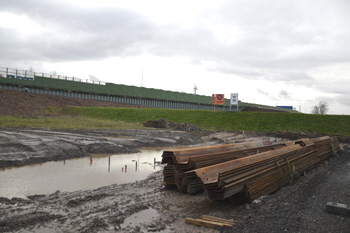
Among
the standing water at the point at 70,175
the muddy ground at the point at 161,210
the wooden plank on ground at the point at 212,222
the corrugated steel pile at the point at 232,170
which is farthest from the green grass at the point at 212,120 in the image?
the wooden plank on ground at the point at 212,222

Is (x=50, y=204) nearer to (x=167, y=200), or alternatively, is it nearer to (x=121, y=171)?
(x=167, y=200)

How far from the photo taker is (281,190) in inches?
436

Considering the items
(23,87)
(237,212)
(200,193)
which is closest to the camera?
(237,212)

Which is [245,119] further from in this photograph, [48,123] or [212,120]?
[48,123]

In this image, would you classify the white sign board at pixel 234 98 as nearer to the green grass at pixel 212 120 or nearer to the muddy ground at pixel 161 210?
the green grass at pixel 212 120

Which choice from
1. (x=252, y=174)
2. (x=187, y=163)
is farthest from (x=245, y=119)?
(x=252, y=174)

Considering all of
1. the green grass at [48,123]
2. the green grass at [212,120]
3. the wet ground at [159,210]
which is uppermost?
the green grass at [212,120]

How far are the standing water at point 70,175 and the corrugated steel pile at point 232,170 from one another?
310 cm

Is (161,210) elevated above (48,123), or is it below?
below

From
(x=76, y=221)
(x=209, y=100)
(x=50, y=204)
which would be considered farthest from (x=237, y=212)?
(x=209, y=100)

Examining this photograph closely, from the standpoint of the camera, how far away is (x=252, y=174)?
32.5 feet

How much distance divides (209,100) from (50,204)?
79654mm

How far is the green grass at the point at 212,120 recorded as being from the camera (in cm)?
3405

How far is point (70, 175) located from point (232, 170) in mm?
7781
